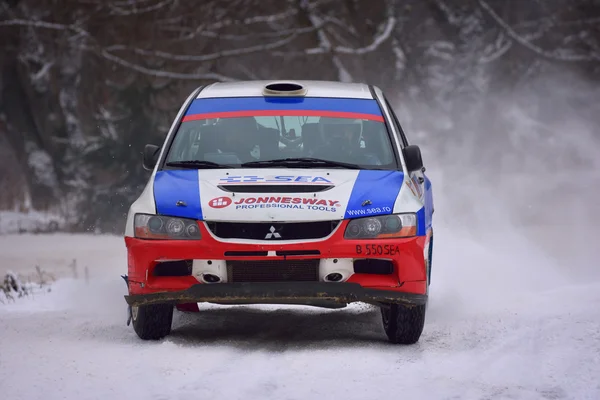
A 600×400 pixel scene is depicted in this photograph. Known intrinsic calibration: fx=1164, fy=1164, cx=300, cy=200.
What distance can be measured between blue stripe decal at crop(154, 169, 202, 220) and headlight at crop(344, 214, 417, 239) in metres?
0.92

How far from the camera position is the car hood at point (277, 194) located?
686 cm

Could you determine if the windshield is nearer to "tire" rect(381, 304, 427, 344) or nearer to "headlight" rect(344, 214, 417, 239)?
"headlight" rect(344, 214, 417, 239)

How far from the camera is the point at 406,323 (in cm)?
721

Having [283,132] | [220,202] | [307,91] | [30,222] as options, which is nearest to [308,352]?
[220,202]

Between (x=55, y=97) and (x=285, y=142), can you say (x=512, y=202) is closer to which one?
(x=55, y=97)

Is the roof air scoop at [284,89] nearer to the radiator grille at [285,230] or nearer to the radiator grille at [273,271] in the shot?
the radiator grille at [285,230]

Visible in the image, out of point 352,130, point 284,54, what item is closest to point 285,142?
point 352,130

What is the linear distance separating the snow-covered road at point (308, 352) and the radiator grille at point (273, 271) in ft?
1.39

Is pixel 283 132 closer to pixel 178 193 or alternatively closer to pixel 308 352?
pixel 178 193

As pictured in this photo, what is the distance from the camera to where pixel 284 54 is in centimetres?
2717

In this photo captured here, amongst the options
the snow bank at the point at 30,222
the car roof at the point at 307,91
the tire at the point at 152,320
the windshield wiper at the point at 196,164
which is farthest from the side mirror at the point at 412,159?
the snow bank at the point at 30,222

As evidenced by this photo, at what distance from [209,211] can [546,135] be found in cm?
2264

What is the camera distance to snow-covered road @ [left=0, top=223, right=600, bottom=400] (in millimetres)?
5497

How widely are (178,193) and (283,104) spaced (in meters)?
1.47
